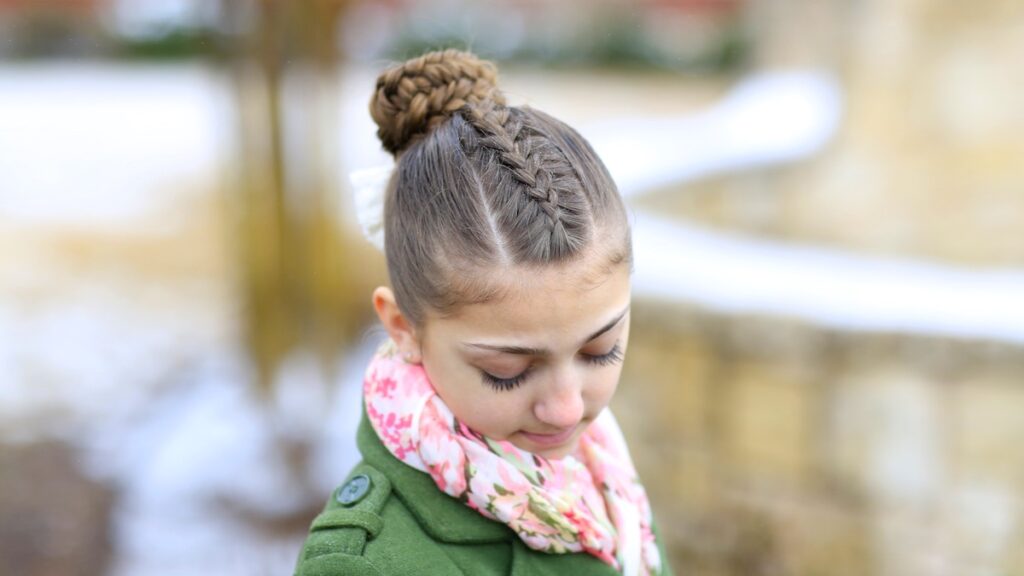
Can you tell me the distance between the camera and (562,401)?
1325mm

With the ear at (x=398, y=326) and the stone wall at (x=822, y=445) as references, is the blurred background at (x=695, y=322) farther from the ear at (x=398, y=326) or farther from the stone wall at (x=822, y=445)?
the ear at (x=398, y=326)

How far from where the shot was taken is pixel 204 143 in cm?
1341

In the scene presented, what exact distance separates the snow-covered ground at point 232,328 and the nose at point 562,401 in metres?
1.66

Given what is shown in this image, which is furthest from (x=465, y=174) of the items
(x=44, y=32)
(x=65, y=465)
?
(x=44, y=32)

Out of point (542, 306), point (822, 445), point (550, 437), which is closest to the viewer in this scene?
point (542, 306)

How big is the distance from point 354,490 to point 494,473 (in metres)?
0.17

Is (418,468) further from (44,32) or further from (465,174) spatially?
(44,32)

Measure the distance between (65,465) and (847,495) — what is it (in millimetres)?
3006

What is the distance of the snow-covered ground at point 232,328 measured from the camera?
3.04 meters

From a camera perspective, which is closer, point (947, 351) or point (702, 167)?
point (947, 351)

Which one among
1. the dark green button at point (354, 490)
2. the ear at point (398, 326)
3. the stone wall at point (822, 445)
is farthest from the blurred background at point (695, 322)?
the dark green button at point (354, 490)

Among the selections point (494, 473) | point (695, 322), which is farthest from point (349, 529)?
point (695, 322)

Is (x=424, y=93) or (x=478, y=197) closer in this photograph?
(x=478, y=197)

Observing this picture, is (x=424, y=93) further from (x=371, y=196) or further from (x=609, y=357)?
(x=609, y=357)
